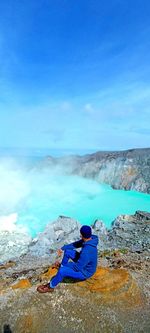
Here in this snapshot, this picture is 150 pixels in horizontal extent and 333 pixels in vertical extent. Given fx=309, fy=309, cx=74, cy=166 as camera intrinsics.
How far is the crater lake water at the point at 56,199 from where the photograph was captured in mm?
34562

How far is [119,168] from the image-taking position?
178 feet

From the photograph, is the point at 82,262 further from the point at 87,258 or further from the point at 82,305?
the point at 82,305

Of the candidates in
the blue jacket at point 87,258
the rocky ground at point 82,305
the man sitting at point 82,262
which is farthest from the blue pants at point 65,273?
the rocky ground at point 82,305

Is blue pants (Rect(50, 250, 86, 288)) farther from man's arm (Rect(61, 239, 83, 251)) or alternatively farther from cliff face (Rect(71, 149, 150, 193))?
cliff face (Rect(71, 149, 150, 193))

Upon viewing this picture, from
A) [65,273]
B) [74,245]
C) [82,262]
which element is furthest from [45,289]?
[82,262]

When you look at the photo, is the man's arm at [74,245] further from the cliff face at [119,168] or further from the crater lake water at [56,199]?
the cliff face at [119,168]

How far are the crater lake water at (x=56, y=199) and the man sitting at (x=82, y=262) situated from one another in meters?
17.6

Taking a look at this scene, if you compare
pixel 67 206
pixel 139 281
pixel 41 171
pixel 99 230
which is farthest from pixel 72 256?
pixel 41 171

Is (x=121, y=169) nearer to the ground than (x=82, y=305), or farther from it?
farther from it

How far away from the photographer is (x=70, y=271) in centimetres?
855

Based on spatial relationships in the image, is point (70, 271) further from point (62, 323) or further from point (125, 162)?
point (125, 162)

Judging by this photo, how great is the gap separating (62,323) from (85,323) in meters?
0.62

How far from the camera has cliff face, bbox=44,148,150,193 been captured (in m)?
52.2

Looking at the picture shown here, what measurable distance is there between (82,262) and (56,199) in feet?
119
